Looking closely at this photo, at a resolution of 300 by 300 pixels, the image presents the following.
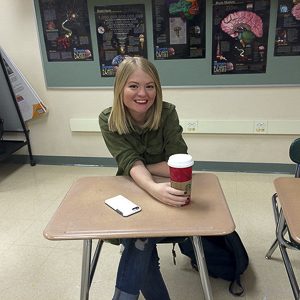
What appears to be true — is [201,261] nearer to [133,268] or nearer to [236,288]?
[133,268]

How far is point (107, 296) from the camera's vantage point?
1660mm

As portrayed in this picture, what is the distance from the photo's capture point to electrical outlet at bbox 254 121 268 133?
2754mm

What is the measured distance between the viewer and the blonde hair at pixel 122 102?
1.32 metres

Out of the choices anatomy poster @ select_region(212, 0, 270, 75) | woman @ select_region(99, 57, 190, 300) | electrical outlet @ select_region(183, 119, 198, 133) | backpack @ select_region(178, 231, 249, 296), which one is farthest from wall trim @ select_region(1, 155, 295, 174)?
woman @ select_region(99, 57, 190, 300)

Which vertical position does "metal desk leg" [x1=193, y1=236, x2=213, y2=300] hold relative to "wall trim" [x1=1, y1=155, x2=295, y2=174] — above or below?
above

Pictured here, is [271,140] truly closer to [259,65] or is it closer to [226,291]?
[259,65]

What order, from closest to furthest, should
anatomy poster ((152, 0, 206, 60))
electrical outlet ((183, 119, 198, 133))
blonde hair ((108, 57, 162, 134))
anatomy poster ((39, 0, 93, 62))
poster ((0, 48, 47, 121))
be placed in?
blonde hair ((108, 57, 162, 134)) → anatomy poster ((152, 0, 206, 60)) → anatomy poster ((39, 0, 93, 62)) → electrical outlet ((183, 119, 198, 133)) → poster ((0, 48, 47, 121))

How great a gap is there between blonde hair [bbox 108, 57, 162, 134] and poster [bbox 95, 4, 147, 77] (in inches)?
56.6

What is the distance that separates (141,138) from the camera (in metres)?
1.43

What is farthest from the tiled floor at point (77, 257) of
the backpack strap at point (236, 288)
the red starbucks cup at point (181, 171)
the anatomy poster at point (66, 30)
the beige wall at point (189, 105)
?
the anatomy poster at point (66, 30)

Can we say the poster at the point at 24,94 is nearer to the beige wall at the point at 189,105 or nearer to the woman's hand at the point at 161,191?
the beige wall at the point at 189,105

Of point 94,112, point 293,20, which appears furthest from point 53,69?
point 293,20

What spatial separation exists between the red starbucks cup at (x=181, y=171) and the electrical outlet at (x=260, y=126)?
1.88 metres

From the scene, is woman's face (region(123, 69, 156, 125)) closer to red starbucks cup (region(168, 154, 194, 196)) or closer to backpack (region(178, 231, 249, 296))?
red starbucks cup (region(168, 154, 194, 196))
